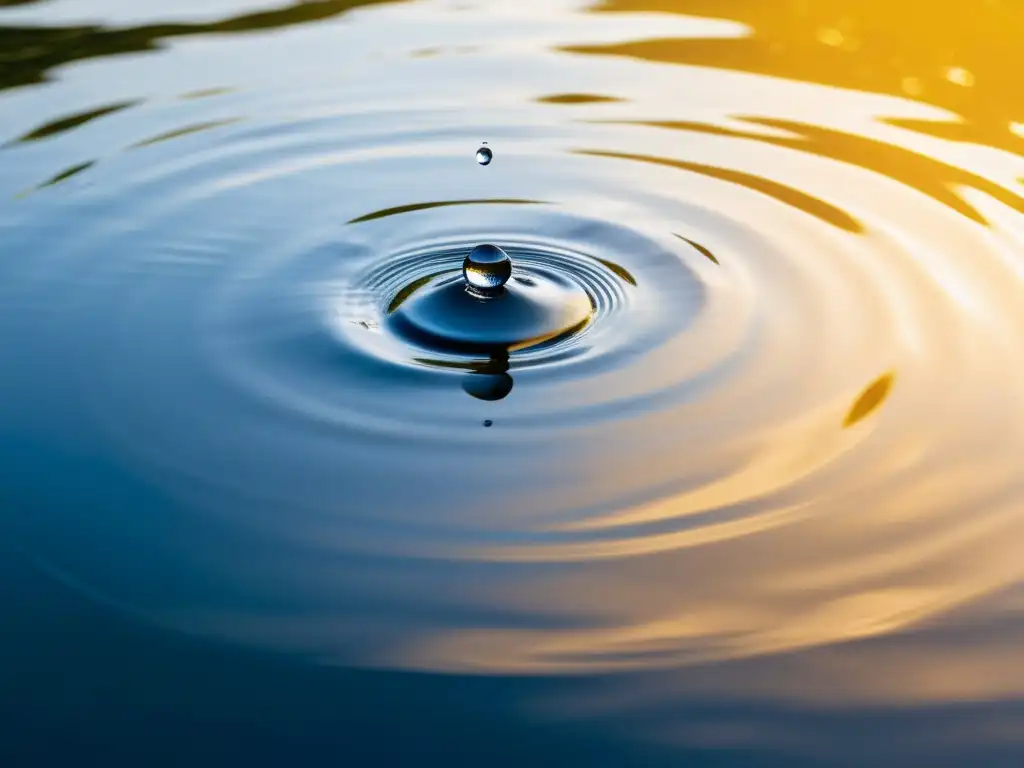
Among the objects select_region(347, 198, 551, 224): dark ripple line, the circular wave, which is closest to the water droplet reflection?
Result: the circular wave

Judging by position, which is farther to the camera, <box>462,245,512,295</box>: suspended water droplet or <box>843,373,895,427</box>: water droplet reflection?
<box>462,245,512,295</box>: suspended water droplet

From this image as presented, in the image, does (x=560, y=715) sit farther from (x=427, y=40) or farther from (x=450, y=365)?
(x=427, y=40)

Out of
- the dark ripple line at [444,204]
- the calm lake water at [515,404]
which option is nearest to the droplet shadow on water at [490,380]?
the calm lake water at [515,404]

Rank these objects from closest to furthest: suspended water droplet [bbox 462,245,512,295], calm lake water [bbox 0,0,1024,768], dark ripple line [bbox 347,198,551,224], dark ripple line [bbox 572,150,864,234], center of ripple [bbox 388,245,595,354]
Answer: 1. calm lake water [bbox 0,0,1024,768]
2. center of ripple [bbox 388,245,595,354]
3. suspended water droplet [bbox 462,245,512,295]
4. dark ripple line [bbox 572,150,864,234]
5. dark ripple line [bbox 347,198,551,224]

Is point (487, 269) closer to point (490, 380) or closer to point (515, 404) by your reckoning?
point (490, 380)

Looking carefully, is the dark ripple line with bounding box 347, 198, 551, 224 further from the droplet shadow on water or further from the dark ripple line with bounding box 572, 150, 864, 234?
the droplet shadow on water

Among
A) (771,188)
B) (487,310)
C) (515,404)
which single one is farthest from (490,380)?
(771,188)

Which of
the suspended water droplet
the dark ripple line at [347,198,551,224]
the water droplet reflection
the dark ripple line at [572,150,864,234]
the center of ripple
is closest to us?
the water droplet reflection
